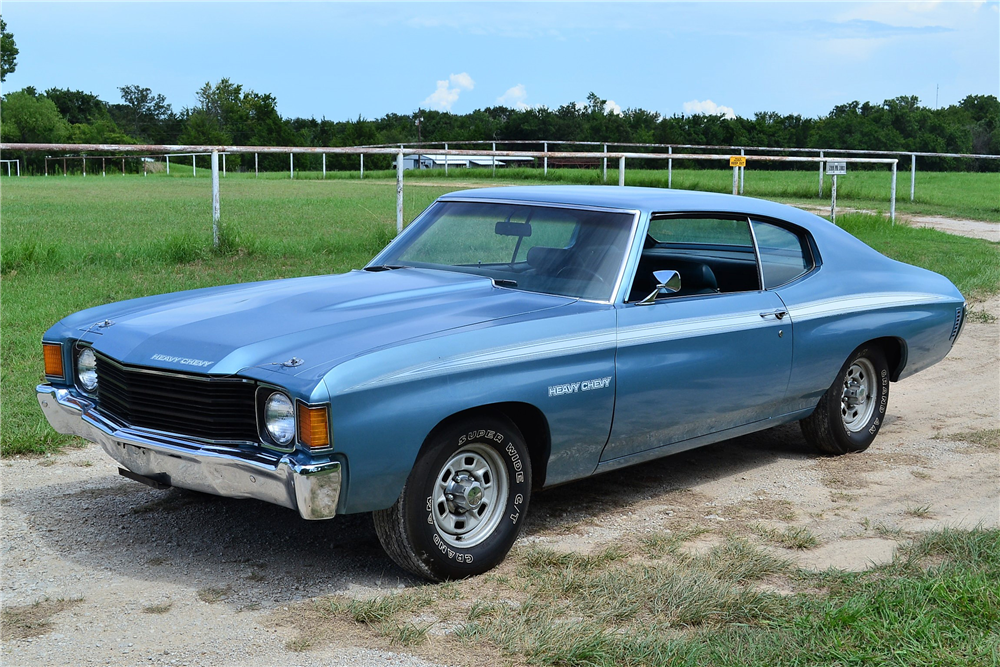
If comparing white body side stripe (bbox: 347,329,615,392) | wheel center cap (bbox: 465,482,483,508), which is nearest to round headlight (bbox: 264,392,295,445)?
white body side stripe (bbox: 347,329,615,392)

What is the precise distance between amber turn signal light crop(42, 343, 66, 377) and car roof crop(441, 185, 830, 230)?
2.19m

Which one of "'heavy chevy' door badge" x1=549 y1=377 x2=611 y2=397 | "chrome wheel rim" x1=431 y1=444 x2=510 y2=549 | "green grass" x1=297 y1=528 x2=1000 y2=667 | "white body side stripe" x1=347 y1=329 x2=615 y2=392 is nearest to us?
"green grass" x1=297 y1=528 x2=1000 y2=667

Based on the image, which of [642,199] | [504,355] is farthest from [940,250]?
[504,355]

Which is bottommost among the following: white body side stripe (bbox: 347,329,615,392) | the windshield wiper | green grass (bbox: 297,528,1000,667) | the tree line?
green grass (bbox: 297,528,1000,667)

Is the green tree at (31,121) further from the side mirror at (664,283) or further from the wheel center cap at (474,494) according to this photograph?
the wheel center cap at (474,494)

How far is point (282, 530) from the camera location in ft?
16.2

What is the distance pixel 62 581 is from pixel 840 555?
3243mm

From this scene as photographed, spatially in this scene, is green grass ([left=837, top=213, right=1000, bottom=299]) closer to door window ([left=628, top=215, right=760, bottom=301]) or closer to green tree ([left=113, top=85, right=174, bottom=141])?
door window ([left=628, top=215, right=760, bottom=301])

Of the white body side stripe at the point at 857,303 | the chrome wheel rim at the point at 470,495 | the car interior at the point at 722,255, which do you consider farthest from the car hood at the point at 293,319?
the white body side stripe at the point at 857,303

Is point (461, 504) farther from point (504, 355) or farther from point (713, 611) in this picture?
point (713, 611)

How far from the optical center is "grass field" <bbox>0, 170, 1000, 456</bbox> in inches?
334

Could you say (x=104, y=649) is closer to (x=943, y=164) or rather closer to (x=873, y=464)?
(x=873, y=464)

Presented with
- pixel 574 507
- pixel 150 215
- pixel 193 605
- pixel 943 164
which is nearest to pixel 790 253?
pixel 574 507

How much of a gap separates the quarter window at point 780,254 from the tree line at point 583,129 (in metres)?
40.4
